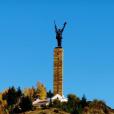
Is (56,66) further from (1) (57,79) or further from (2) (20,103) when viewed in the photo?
(2) (20,103)

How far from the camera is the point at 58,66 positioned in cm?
12475

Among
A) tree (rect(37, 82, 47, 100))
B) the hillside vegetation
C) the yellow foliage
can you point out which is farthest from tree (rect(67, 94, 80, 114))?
the yellow foliage

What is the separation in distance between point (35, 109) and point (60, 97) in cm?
631

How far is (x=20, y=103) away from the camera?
11844 cm

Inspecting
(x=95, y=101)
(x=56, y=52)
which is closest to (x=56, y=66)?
(x=56, y=52)

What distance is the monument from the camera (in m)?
123

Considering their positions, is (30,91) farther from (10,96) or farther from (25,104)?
(25,104)

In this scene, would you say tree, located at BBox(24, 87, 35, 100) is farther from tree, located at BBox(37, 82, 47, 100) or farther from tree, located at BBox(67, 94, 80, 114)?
tree, located at BBox(67, 94, 80, 114)

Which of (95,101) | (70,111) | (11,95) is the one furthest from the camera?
(11,95)

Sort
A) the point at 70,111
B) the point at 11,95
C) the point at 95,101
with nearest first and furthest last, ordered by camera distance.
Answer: the point at 70,111 → the point at 95,101 → the point at 11,95

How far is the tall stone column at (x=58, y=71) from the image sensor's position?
402 feet

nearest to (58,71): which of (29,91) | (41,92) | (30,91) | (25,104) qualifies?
(25,104)

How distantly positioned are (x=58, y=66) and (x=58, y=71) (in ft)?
3.69

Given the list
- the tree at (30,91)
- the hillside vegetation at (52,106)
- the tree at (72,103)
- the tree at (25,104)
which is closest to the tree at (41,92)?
the tree at (30,91)
